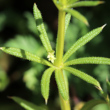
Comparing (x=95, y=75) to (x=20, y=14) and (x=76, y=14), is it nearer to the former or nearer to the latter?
(x=20, y=14)

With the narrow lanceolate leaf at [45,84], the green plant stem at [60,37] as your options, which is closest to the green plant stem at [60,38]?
the green plant stem at [60,37]

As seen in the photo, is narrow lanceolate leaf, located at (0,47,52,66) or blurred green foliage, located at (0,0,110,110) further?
blurred green foliage, located at (0,0,110,110)

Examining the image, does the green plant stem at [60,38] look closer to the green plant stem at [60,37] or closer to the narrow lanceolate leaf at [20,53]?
the green plant stem at [60,37]

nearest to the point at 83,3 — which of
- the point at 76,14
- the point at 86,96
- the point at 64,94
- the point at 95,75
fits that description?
the point at 76,14

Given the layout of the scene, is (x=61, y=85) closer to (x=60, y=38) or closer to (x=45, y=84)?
(x=45, y=84)

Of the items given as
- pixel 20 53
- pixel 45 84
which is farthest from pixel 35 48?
pixel 45 84

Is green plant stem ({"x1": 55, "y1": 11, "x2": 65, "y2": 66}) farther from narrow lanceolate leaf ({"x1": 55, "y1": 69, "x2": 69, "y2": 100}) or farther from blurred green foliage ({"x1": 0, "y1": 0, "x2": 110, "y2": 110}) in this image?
blurred green foliage ({"x1": 0, "y1": 0, "x2": 110, "y2": 110})

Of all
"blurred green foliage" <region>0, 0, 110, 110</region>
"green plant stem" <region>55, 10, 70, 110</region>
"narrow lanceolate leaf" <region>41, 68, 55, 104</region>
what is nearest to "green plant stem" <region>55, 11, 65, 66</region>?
"green plant stem" <region>55, 10, 70, 110</region>

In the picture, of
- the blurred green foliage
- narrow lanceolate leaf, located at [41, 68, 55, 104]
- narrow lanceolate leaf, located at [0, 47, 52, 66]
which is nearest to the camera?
narrow lanceolate leaf, located at [41, 68, 55, 104]
